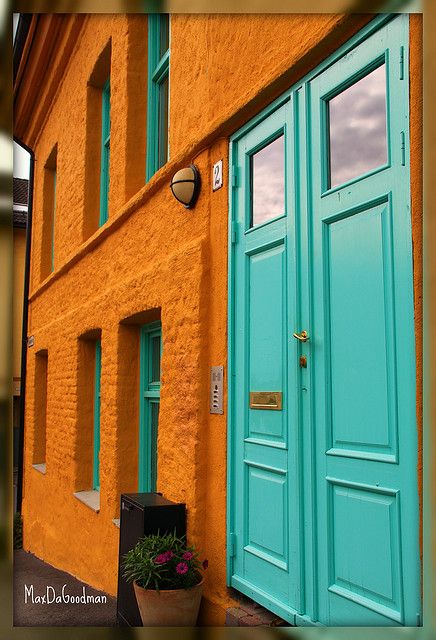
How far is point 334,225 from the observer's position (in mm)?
3029

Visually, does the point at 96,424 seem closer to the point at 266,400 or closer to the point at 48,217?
the point at 266,400

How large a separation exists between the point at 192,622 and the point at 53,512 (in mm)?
4409

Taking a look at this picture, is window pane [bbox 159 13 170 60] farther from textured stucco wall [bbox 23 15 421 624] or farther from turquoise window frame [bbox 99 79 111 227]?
turquoise window frame [bbox 99 79 111 227]

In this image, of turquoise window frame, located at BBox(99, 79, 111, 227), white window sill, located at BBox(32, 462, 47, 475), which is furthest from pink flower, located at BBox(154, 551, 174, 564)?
white window sill, located at BBox(32, 462, 47, 475)

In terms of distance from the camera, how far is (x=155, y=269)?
188 inches

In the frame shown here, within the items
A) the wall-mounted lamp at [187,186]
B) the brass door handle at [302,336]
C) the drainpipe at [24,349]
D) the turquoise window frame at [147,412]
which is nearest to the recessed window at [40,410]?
the drainpipe at [24,349]

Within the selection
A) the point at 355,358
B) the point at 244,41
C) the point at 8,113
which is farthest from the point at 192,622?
the point at 244,41

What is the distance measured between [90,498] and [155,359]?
1.84m

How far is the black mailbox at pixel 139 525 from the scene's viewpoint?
12.9 ft

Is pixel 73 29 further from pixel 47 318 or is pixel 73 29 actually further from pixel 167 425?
pixel 167 425

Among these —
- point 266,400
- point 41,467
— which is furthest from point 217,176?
point 41,467

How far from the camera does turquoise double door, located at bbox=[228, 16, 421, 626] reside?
2.60 m

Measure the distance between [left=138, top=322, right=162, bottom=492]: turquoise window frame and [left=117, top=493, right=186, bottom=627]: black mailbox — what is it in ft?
3.61
